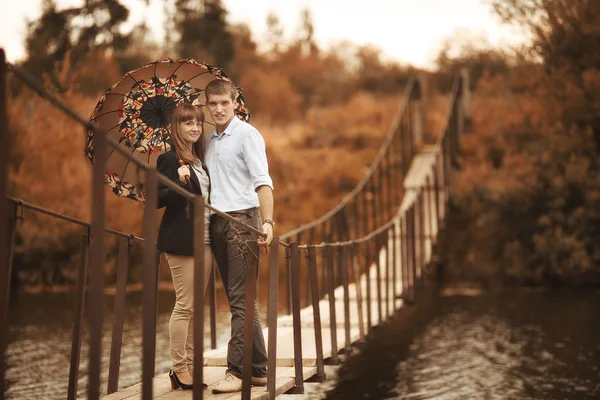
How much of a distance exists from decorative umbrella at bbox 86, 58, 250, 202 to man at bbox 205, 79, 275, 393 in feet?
0.78

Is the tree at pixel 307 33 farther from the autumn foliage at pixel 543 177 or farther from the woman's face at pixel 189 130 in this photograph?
the woman's face at pixel 189 130

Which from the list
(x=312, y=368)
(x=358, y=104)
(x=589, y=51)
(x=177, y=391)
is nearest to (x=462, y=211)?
(x=589, y=51)

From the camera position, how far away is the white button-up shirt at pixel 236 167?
A: 3.77 meters

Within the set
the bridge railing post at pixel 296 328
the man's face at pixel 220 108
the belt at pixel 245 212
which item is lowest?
the bridge railing post at pixel 296 328

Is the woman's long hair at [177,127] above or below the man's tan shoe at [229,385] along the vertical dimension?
above

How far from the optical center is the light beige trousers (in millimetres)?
3695

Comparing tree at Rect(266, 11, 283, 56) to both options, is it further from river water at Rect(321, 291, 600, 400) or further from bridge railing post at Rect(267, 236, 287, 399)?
bridge railing post at Rect(267, 236, 287, 399)

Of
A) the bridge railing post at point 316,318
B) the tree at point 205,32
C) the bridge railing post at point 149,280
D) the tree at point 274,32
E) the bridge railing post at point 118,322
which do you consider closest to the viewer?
the bridge railing post at point 149,280

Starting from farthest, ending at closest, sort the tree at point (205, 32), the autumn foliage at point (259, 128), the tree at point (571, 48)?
the tree at point (205, 32), the tree at point (571, 48), the autumn foliage at point (259, 128)

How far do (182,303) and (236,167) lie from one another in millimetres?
551

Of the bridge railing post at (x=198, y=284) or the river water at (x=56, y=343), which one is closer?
the bridge railing post at (x=198, y=284)

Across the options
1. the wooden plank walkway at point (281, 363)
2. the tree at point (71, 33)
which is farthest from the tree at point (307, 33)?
the wooden plank walkway at point (281, 363)

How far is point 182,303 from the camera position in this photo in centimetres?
375

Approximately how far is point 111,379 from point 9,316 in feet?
21.2
